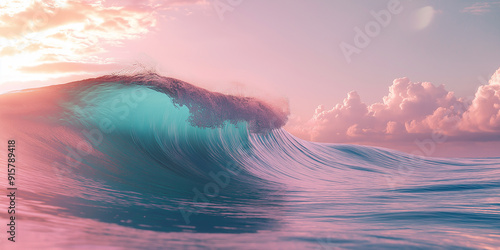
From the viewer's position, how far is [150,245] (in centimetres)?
301

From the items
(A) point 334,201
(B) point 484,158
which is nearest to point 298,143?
(A) point 334,201

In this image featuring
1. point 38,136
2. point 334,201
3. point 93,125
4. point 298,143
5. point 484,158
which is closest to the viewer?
point 334,201

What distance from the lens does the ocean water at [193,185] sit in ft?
10.8

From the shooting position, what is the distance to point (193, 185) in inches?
255

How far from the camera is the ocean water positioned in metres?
3.30

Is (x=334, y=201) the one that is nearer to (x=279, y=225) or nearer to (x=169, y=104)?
(x=279, y=225)

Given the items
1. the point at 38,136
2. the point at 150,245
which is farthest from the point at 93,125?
the point at 150,245

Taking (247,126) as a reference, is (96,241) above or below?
below

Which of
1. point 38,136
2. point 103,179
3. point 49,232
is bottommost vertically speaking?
point 49,232

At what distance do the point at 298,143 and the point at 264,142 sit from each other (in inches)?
85.1

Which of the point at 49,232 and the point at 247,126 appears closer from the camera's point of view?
the point at 49,232

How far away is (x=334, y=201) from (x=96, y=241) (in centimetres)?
379

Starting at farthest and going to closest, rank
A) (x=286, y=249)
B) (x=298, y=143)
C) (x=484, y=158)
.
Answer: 1. (x=484, y=158)
2. (x=298, y=143)
3. (x=286, y=249)

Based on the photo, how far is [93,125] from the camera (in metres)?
7.72
